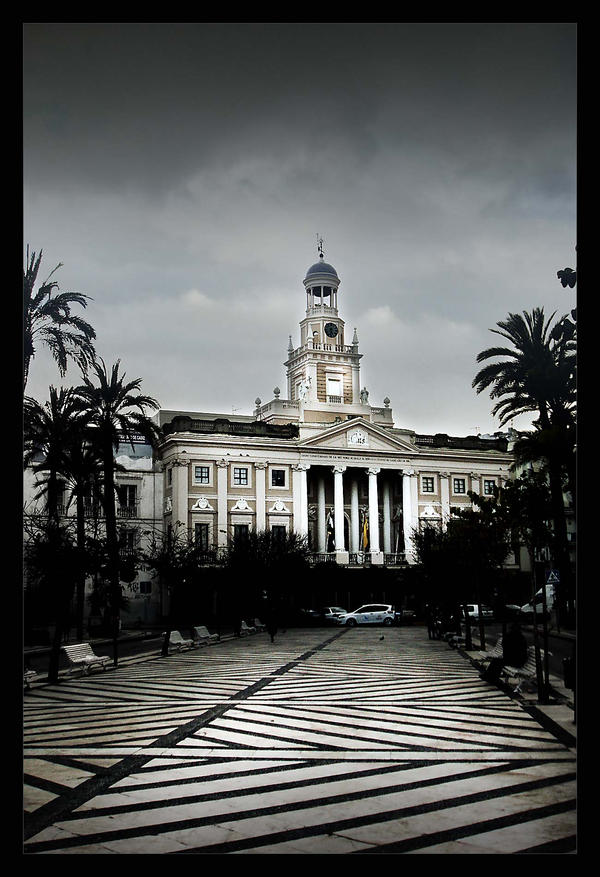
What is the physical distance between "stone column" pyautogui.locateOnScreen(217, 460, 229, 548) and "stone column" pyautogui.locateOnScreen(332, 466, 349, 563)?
25.9 ft

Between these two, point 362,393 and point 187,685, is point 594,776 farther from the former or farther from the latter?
point 362,393

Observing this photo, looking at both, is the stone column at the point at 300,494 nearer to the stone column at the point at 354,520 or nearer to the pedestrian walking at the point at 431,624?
the stone column at the point at 354,520

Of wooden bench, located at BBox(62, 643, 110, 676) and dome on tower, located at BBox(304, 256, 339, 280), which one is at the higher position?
dome on tower, located at BBox(304, 256, 339, 280)

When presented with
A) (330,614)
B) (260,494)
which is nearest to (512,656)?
(330,614)

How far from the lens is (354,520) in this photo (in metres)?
68.6

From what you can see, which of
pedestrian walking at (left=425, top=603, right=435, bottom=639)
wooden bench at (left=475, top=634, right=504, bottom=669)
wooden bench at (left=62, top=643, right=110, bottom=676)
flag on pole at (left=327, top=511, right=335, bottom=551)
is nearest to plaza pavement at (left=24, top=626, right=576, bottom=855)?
wooden bench at (left=475, top=634, right=504, bottom=669)

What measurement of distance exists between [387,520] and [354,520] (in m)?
3.12

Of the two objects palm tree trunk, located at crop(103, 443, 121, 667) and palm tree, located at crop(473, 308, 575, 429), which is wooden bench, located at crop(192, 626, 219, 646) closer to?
palm tree trunk, located at crop(103, 443, 121, 667)

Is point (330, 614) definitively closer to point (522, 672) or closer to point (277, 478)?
point (277, 478)

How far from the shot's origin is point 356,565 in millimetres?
65250

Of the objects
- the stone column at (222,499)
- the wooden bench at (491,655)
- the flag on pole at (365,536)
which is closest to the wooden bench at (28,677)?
the wooden bench at (491,655)

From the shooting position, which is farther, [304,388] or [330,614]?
[304,388]

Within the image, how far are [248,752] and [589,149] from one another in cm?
768

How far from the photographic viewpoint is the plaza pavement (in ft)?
23.3
